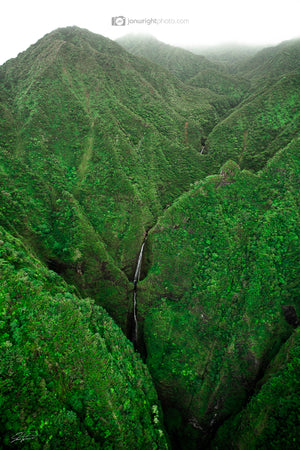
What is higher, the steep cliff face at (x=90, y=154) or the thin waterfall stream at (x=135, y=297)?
the steep cliff face at (x=90, y=154)

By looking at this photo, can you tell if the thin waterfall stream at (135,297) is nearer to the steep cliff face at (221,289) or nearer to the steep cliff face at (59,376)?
the steep cliff face at (221,289)

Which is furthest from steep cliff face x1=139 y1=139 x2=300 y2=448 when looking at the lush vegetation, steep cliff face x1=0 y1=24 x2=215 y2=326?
steep cliff face x1=0 y1=24 x2=215 y2=326

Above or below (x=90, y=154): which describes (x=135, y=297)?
below

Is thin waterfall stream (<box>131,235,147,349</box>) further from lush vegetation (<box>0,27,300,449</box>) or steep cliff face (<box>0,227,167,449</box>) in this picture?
steep cliff face (<box>0,227,167,449</box>)

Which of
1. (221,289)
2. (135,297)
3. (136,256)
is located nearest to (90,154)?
(136,256)

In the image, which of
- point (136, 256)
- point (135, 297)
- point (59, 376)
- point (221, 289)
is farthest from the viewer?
point (136, 256)

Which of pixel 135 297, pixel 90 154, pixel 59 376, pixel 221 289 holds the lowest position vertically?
pixel 221 289

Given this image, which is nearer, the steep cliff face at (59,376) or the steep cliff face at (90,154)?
the steep cliff face at (59,376)

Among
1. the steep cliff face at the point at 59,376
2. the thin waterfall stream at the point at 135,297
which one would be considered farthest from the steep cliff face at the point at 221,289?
the steep cliff face at the point at 59,376

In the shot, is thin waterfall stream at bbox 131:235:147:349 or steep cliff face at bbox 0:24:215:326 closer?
steep cliff face at bbox 0:24:215:326

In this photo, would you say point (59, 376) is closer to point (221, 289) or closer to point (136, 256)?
point (221, 289)
